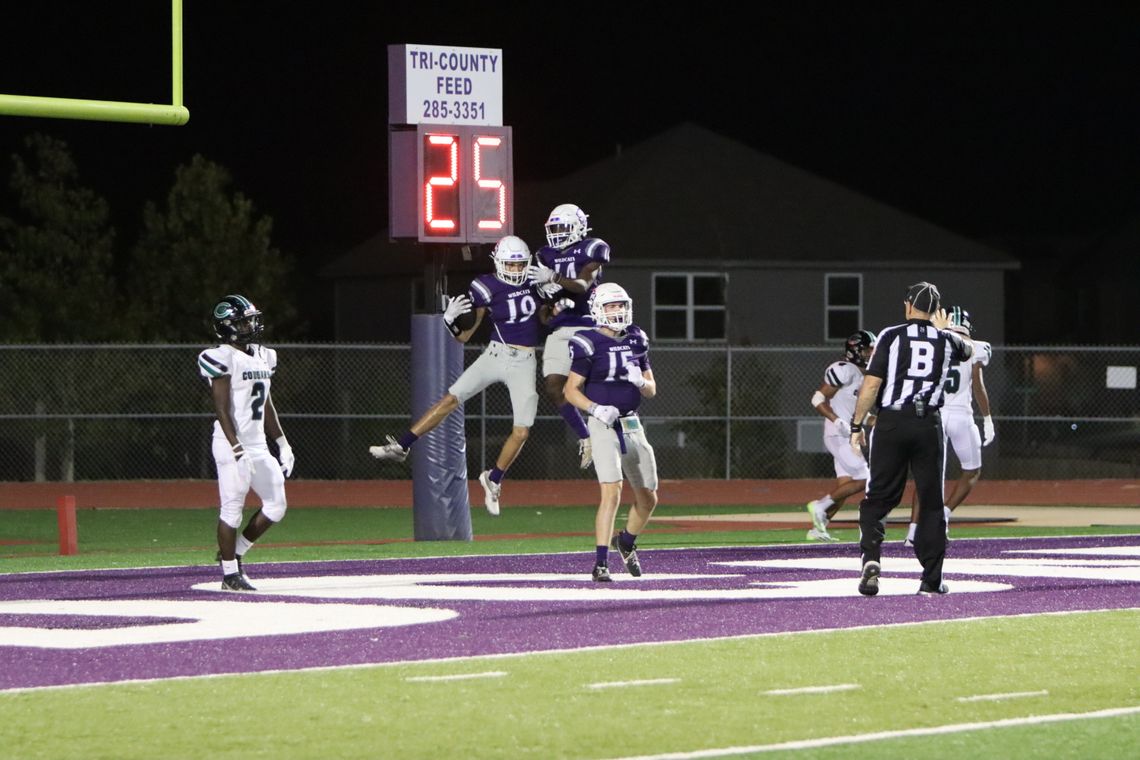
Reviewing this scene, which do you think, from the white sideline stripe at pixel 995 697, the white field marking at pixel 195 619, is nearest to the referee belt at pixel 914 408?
the white field marking at pixel 195 619

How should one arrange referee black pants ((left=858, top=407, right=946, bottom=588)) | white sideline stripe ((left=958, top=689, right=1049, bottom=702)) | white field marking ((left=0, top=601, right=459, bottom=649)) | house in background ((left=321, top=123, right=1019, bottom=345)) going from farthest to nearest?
house in background ((left=321, top=123, right=1019, bottom=345))
referee black pants ((left=858, top=407, right=946, bottom=588))
white field marking ((left=0, top=601, right=459, bottom=649))
white sideline stripe ((left=958, top=689, right=1049, bottom=702))

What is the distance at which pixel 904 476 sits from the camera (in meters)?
12.4

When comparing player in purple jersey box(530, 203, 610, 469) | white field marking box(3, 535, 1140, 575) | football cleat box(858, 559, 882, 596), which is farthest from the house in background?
football cleat box(858, 559, 882, 596)

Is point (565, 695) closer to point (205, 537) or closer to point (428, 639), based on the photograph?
point (428, 639)

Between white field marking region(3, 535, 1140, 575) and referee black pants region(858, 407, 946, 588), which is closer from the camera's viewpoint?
referee black pants region(858, 407, 946, 588)

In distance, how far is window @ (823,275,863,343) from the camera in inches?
1580

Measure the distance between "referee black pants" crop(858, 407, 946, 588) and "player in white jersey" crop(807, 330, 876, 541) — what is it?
4.85 metres

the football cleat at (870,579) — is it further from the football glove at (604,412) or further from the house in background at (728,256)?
the house in background at (728,256)

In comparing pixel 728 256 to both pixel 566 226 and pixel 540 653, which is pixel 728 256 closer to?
pixel 566 226

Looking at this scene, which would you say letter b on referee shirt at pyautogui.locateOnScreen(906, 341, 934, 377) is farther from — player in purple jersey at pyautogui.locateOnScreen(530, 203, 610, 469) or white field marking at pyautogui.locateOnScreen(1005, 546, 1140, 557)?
white field marking at pyautogui.locateOnScreen(1005, 546, 1140, 557)

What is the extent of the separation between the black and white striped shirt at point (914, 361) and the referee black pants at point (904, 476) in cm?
11

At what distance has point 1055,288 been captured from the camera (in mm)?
63531

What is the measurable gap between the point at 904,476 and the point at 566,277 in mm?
3326

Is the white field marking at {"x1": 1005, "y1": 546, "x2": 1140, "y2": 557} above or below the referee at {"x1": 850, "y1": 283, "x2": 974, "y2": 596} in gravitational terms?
below
